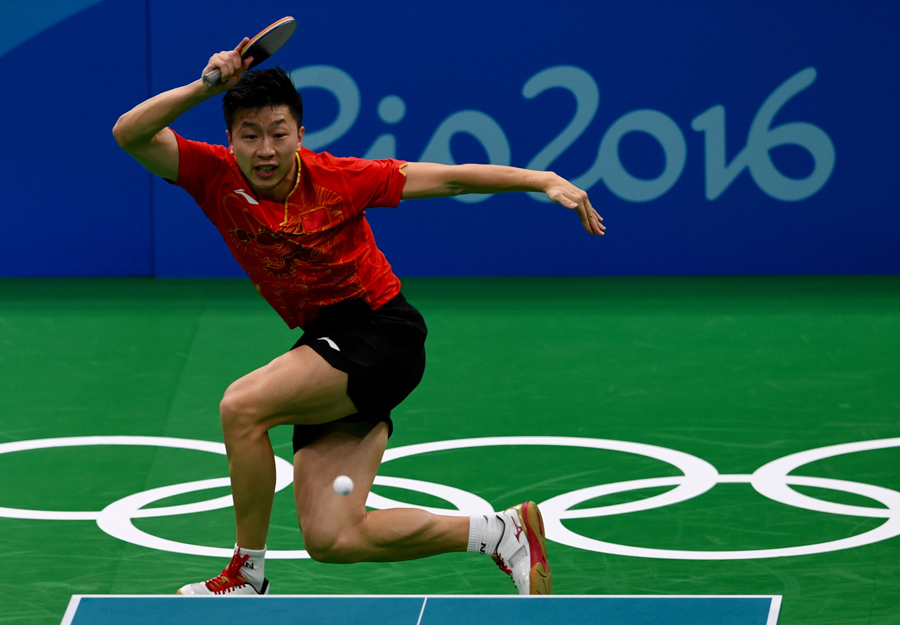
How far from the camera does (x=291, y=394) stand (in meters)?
3.90

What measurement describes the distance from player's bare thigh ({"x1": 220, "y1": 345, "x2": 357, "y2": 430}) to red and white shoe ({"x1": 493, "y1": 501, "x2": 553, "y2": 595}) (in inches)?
27.8

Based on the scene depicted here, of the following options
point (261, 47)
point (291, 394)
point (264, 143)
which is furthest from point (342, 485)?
point (261, 47)

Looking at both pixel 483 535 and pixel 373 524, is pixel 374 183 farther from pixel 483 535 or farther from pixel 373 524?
pixel 483 535

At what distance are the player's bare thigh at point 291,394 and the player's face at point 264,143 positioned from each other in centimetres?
56

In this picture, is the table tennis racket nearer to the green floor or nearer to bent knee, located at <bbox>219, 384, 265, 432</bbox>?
bent knee, located at <bbox>219, 384, 265, 432</bbox>

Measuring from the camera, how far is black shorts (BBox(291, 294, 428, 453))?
406cm

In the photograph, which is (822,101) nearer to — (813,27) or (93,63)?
(813,27)

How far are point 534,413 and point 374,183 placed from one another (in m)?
2.55

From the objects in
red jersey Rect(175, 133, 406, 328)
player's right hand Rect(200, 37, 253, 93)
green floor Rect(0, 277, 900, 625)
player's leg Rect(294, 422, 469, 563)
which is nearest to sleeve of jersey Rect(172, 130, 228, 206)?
red jersey Rect(175, 133, 406, 328)

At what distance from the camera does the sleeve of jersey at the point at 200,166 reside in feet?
13.1

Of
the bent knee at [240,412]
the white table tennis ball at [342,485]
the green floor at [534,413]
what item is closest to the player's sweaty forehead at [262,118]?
the bent knee at [240,412]

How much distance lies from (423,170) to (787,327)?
4.61 metres

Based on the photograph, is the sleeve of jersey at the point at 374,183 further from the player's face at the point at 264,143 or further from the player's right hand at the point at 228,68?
the player's right hand at the point at 228,68

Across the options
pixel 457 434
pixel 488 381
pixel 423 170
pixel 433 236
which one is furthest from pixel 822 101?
pixel 423 170
